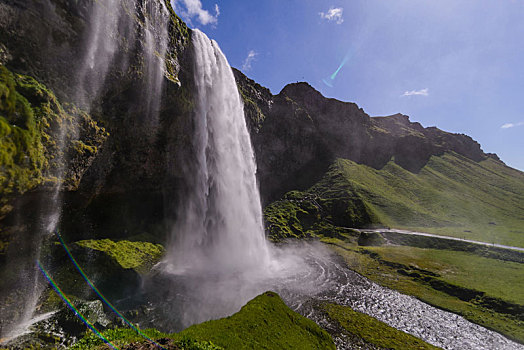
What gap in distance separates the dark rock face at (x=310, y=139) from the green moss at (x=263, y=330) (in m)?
70.3

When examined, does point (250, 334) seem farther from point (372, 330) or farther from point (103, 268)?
point (103, 268)

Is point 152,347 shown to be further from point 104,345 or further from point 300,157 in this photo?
point 300,157

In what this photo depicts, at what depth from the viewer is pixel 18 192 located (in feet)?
59.4

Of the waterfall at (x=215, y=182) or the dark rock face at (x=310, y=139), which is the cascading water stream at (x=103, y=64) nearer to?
the waterfall at (x=215, y=182)

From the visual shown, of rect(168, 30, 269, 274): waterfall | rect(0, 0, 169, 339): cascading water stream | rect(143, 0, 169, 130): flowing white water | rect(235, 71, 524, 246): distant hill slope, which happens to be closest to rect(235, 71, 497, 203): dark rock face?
rect(235, 71, 524, 246): distant hill slope

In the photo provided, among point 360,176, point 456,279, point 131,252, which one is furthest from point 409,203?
point 131,252

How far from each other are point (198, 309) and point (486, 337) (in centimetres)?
2863

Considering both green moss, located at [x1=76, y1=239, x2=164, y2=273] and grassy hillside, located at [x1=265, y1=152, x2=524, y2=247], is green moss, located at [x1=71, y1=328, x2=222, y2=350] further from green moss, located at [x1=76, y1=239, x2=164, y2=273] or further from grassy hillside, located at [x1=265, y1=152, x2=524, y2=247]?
grassy hillside, located at [x1=265, y1=152, x2=524, y2=247]

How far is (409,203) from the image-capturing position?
3543 inches

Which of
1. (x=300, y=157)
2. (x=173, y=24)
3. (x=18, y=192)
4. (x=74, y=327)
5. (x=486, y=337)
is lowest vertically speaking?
(x=486, y=337)

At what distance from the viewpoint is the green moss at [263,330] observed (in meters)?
11.9

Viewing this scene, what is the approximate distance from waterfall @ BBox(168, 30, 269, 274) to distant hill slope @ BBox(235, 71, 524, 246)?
21445mm

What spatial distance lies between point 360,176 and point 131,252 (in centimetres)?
9746

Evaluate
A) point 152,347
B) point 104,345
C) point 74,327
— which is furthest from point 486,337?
point 74,327
